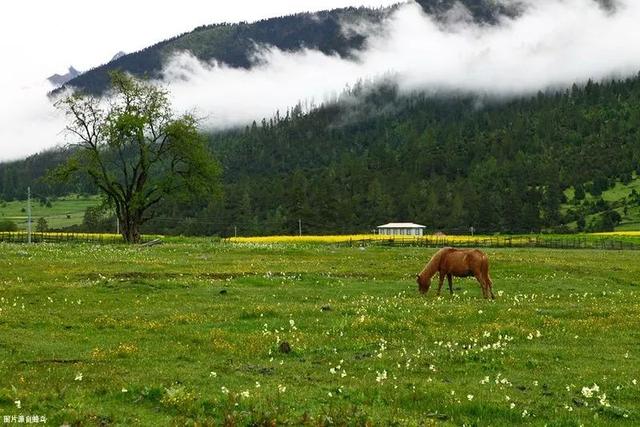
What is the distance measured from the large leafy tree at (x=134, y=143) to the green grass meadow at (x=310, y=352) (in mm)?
46636

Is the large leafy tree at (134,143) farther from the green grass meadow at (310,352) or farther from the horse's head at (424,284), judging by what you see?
the horse's head at (424,284)

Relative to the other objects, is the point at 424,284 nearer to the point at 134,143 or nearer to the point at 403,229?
the point at 134,143

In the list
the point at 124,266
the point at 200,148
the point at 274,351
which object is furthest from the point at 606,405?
the point at 200,148

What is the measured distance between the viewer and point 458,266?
30844 mm

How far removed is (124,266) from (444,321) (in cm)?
2587

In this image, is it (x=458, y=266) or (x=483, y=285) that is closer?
(x=483, y=285)

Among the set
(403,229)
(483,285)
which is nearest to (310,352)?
(483,285)

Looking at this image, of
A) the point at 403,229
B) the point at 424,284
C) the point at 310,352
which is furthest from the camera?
the point at 403,229

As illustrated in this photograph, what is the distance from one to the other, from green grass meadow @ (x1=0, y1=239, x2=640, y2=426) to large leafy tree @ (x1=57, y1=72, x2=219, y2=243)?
46636mm

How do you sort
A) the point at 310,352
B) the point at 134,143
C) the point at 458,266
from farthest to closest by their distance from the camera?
the point at 134,143
the point at 458,266
the point at 310,352

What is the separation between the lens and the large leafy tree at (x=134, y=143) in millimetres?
80125

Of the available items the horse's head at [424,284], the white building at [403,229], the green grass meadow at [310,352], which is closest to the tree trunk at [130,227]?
the green grass meadow at [310,352]

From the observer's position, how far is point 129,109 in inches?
3231

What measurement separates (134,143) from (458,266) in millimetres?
64865
